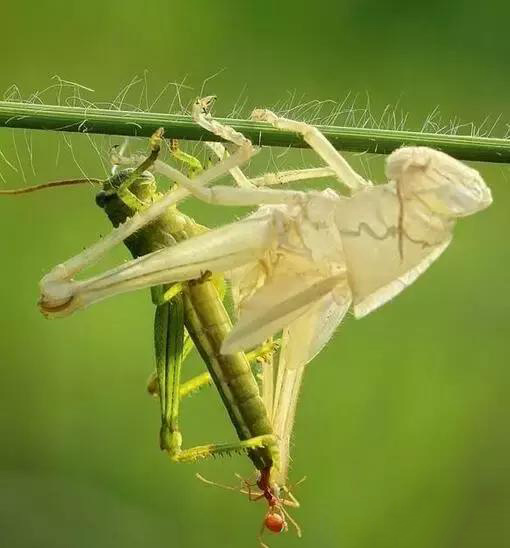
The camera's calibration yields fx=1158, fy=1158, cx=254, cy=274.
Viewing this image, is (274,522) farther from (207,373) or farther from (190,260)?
(190,260)

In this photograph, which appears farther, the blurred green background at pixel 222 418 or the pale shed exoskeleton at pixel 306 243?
the blurred green background at pixel 222 418

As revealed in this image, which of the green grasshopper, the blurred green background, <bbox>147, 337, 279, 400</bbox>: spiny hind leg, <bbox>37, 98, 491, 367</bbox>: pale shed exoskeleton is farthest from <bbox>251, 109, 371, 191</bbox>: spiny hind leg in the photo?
the blurred green background

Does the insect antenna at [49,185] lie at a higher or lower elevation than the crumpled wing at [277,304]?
higher

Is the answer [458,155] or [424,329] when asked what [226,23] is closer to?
[424,329]

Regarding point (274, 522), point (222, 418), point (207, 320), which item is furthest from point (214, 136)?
point (222, 418)

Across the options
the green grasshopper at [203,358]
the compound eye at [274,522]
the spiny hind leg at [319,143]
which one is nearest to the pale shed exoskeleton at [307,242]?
the spiny hind leg at [319,143]

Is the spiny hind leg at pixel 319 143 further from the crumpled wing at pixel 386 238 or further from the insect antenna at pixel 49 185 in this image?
the insect antenna at pixel 49 185

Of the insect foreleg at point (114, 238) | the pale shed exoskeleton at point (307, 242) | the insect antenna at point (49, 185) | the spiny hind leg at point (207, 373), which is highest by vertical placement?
the insect antenna at point (49, 185)
